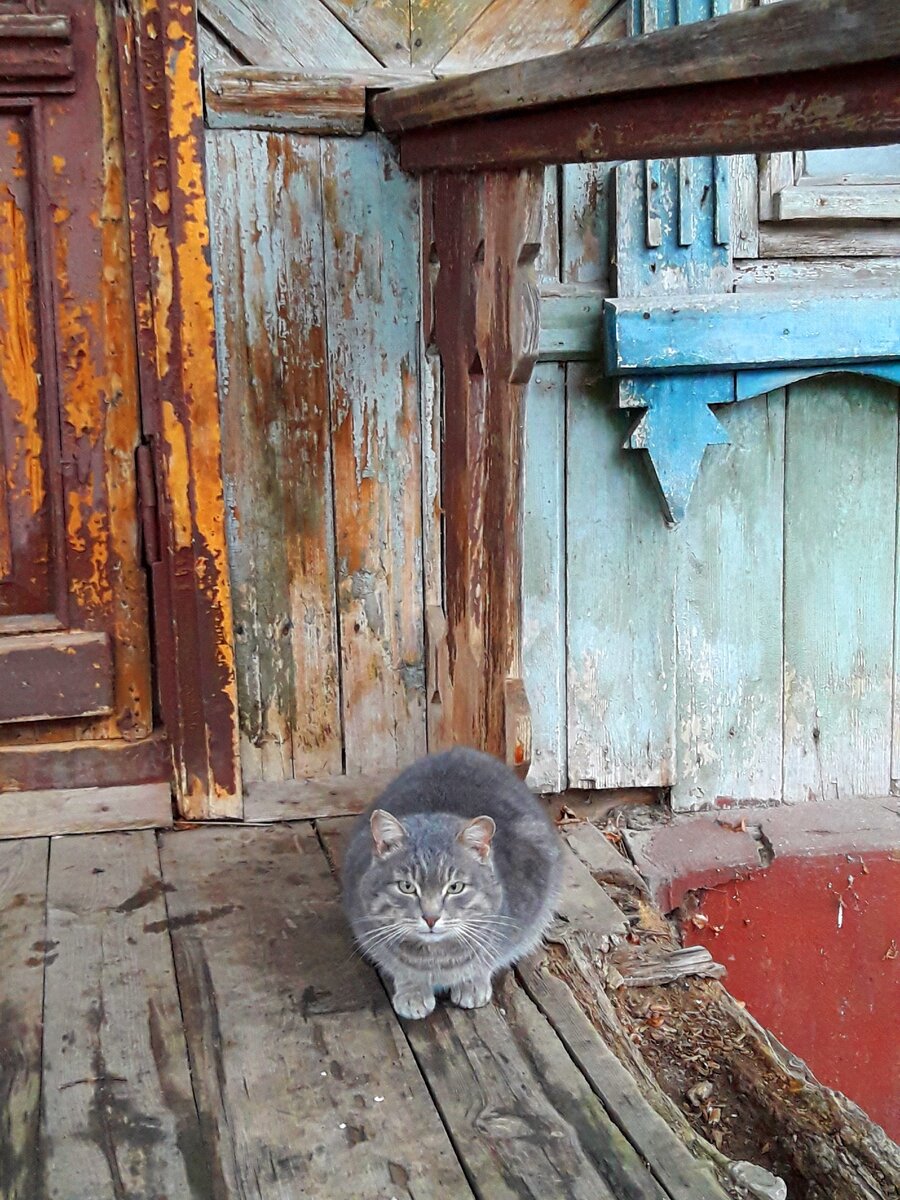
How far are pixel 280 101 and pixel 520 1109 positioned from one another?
7.17 ft

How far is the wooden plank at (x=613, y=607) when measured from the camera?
3.11 m

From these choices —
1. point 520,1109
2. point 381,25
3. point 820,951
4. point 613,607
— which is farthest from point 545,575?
point 520,1109

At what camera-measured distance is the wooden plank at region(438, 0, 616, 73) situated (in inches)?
114

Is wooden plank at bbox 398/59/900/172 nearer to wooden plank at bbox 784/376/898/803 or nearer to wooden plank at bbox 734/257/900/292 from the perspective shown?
wooden plank at bbox 734/257/900/292

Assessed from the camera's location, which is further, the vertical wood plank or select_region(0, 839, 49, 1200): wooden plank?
the vertical wood plank

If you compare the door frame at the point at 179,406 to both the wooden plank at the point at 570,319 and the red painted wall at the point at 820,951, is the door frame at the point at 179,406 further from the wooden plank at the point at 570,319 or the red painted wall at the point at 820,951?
the red painted wall at the point at 820,951

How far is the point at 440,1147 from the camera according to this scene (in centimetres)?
188

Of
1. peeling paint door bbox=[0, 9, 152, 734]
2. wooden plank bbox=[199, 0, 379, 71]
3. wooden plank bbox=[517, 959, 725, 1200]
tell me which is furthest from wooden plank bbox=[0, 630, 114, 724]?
wooden plank bbox=[199, 0, 379, 71]

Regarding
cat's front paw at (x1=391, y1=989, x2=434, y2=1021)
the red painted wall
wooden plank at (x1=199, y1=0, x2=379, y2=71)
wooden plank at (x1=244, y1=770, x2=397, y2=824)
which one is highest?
wooden plank at (x1=199, y1=0, x2=379, y2=71)

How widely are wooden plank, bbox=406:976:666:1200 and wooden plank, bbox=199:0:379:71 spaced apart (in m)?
2.09

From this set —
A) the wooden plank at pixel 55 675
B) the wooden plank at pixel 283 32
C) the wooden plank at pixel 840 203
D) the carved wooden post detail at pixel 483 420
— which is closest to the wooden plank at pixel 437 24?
the wooden plank at pixel 283 32

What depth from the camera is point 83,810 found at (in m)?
3.04

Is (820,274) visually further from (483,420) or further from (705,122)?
(705,122)

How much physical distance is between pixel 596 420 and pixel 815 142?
1.46 meters
